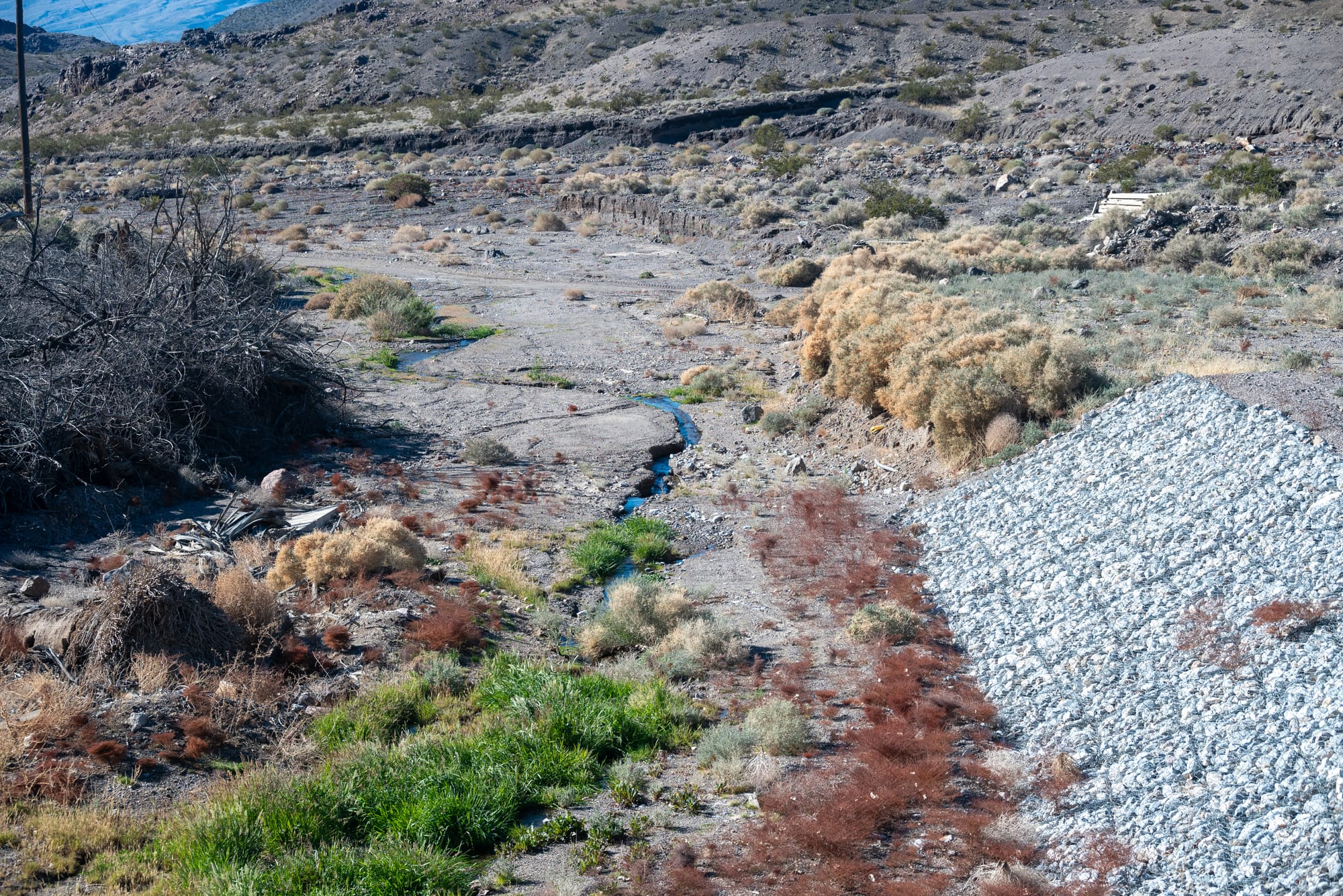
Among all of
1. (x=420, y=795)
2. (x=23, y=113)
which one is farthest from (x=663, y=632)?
(x=23, y=113)

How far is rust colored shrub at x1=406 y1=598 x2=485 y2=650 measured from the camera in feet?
34.9

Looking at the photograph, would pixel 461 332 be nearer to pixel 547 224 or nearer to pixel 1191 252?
pixel 547 224

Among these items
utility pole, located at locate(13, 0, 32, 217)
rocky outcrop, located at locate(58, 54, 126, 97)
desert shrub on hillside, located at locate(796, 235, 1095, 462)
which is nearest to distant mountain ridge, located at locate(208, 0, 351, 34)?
rocky outcrop, located at locate(58, 54, 126, 97)

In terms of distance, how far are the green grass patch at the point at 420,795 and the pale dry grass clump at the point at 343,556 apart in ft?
9.26

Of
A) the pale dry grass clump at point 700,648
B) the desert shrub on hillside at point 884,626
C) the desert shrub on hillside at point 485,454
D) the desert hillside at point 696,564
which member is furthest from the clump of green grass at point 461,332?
the desert shrub on hillside at point 884,626

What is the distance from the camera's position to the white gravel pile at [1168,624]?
21.6 ft

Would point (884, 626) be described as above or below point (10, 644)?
below

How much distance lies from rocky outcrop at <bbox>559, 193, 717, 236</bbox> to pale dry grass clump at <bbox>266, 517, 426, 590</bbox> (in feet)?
94.1

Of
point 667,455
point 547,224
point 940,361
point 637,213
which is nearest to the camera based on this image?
point 940,361

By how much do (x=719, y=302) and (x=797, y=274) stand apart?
3.28 m

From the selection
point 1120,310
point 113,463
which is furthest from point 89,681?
point 1120,310

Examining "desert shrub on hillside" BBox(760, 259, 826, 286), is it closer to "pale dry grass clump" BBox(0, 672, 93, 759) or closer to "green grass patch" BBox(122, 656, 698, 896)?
"green grass patch" BBox(122, 656, 698, 896)

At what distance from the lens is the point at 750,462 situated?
17469 mm

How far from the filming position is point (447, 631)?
35.1ft
